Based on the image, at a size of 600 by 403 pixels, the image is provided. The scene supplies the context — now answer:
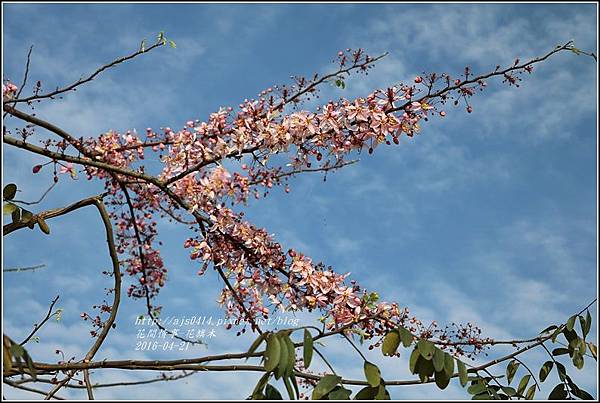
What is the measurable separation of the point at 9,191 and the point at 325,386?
1.30 meters

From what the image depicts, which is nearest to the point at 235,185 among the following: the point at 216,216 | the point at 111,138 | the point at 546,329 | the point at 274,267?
the point at 216,216

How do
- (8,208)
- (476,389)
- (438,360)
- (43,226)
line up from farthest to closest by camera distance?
(43,226) → (8,208) → (476,389) → (438,360)

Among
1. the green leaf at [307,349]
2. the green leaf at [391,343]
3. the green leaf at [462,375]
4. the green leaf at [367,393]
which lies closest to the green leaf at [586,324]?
the green leaf at [462,375]

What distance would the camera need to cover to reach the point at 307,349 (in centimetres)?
135

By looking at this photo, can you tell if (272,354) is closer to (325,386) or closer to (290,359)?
(290,359)

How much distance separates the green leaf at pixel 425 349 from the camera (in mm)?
1404

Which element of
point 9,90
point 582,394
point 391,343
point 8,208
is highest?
point 9,90

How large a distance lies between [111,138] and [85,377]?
Answer: 0.77m

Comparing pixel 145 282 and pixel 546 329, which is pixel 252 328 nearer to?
pixel 145 282

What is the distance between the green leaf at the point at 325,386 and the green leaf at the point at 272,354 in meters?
0.11

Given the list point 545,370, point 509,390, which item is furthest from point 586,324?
point 509,390

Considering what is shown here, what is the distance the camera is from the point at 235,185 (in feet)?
6.99

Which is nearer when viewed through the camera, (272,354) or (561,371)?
(272,354)

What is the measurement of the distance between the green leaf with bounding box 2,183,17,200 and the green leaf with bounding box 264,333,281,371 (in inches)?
47.2
